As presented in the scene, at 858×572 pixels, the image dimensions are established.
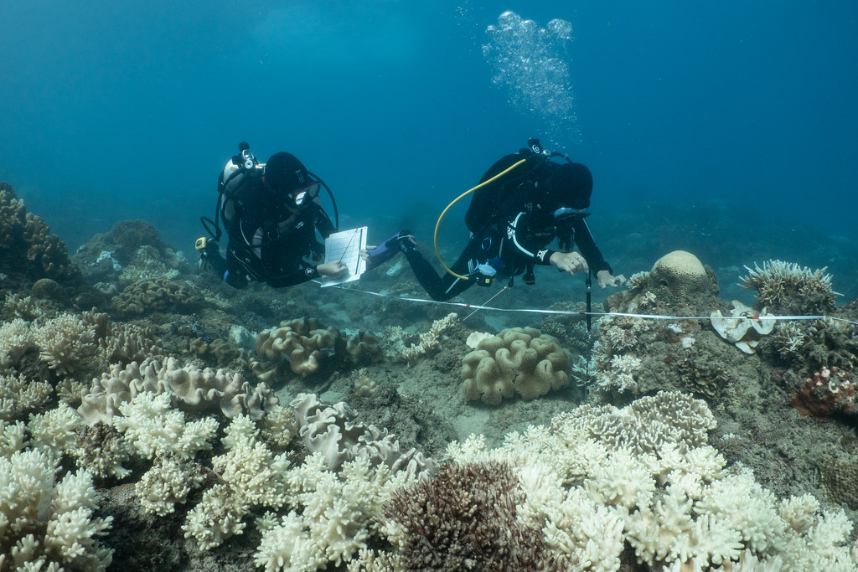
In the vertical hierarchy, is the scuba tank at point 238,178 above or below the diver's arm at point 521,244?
above

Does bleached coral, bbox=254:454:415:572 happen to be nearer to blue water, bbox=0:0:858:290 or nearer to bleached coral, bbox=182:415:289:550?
bleached coral, bbox=182:415:289:550

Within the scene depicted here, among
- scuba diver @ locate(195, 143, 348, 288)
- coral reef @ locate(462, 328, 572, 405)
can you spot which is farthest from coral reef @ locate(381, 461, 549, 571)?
scuba diver @ locate(195, 143, 348, 288)

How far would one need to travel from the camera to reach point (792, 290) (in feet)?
15.3

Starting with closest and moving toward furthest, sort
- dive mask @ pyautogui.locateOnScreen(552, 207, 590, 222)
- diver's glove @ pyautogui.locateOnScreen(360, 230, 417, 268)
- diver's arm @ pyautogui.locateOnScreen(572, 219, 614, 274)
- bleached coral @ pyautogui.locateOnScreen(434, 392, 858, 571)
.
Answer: bleached coral @ pyautogui.locateOnScreen(434, 392, 858, 571), dive mask @ pyautogui.locateOnScreen(552, 207, 590, 222), diver's arm @ pyautogui.locateOnScreen(572, 219, 614, 274), diver's glove @ pyautogui.locateOnScreen(360, 230, 417, 268)

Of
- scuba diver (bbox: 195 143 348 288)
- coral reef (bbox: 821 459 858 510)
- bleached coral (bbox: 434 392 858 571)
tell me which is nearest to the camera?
bleached coral (bbox: 434 392 858 571)

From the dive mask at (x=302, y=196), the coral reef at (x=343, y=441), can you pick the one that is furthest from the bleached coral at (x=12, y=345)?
the dive mask at (x=302, y=196)

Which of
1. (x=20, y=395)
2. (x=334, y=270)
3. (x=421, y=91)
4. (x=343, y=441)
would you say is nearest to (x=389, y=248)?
(x=334, y=270)

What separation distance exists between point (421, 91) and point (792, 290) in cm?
16005

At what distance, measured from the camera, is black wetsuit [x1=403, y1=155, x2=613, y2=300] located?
566 centimetres

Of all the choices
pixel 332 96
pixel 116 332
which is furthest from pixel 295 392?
pixel 332 96

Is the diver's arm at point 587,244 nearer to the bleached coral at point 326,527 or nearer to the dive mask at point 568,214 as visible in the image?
the dive mask at point 568,214

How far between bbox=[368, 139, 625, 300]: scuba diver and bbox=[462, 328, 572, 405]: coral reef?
4.15ft

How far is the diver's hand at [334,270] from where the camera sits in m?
6.01

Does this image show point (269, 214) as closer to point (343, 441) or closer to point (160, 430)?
point (160, 430)
